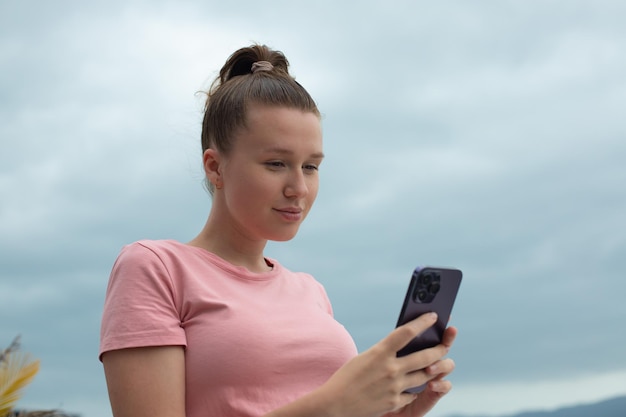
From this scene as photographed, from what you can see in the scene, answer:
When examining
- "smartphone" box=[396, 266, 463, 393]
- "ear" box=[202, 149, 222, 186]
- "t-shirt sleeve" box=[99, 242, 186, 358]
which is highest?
"ear" box=[202, 149, 222, 186]

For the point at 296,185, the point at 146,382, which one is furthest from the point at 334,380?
the point at 296,185

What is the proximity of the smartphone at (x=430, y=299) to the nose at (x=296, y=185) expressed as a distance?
47cm

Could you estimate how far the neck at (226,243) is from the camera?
2432 millimetres

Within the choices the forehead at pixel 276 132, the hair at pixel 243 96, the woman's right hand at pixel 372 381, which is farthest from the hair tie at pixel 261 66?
the woman's right hand at pixel 372 381

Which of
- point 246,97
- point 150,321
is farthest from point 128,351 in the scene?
point 246,97

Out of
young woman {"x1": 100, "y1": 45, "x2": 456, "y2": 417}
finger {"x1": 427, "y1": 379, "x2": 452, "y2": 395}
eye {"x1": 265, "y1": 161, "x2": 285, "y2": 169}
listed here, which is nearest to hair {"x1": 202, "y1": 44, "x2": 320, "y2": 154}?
young woman {"x1": 100, "y1": 45, "x2": 456, "y2": 417}

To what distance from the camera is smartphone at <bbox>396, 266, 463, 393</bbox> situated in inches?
80.6

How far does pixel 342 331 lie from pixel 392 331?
0.55 m

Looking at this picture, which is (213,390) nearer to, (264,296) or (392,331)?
(264,296)

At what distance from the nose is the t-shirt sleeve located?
1.39 feet

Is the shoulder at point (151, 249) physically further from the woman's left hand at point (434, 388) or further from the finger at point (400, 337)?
the woman's left hand at point (434, 388)

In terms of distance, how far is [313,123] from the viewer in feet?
7.93

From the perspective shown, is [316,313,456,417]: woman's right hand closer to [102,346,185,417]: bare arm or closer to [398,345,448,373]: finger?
[398,345,448,373]: finger

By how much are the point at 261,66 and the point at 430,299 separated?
104 cm
